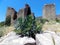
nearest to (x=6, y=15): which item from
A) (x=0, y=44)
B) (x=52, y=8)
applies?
(x=52, y=8)

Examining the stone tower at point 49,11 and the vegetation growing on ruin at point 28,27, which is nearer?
the vegetation growing on ruin at point 28,27

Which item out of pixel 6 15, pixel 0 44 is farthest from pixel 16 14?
pixel 0 44

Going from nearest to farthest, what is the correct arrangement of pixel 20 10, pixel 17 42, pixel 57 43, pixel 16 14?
pixel 57 43, pixel 17 42, pixel 20 10, pixel 16 14

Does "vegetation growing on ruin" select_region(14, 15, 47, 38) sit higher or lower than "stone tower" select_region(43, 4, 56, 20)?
lower

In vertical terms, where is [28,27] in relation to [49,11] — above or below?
below

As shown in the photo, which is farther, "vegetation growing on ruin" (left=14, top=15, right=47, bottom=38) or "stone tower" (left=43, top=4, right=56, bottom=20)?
"stone tower" (left=43, top=4, right=56, bottom=20)

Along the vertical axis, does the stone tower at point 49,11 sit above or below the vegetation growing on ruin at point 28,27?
above

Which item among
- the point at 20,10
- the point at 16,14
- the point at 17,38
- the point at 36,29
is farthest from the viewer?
the point at 16,14

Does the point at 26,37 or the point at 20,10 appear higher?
the point at 20,10

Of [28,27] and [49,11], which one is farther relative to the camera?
[49,11]

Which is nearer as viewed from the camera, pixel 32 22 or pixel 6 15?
pixel 32 22

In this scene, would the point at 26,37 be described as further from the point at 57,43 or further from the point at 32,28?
the point at 57,43

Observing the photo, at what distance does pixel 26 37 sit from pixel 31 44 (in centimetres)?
96

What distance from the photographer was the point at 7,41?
9.81m
